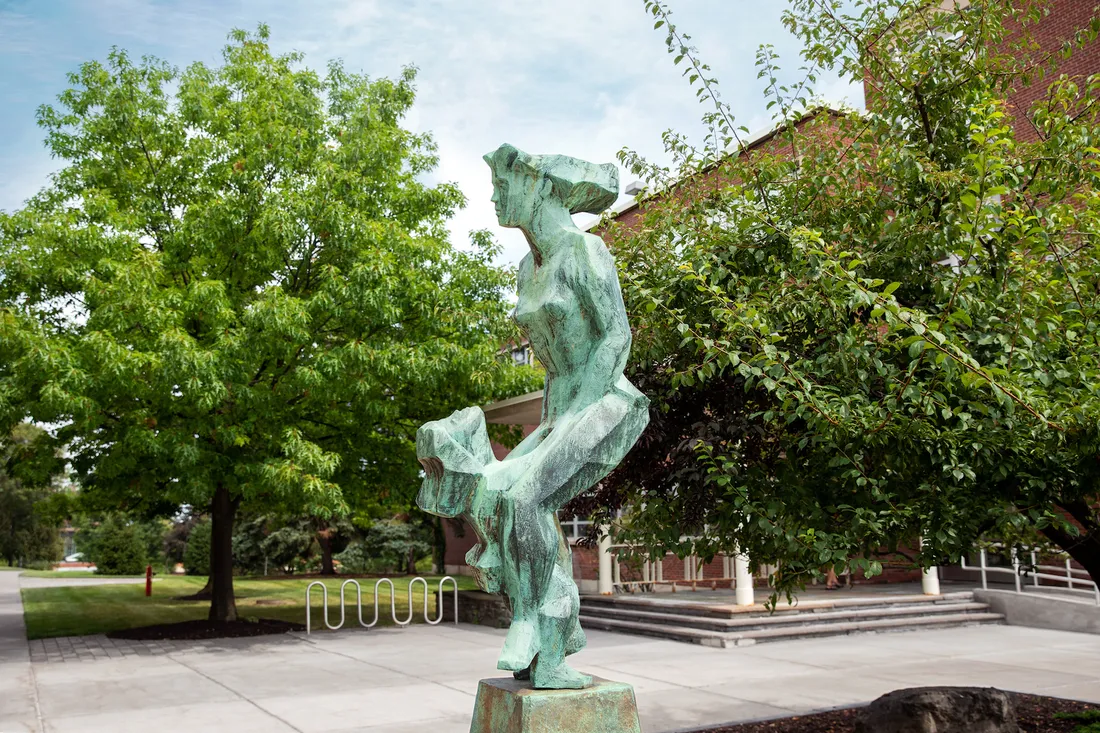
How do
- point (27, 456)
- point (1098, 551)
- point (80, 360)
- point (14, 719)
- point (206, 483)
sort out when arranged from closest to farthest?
point (1098, 551) < point (14, 719) < point (80, 360) < point (206, 483) < point (27, 456)

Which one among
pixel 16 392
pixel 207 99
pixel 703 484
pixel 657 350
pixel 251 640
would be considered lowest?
pixel 251 640

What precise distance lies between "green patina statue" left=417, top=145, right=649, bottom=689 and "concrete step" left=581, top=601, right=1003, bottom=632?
1034 cm

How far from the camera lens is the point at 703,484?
5.99m

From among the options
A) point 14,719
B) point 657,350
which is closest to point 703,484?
A: point 657,350

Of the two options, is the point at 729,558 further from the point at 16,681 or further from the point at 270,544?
the point at 270,544

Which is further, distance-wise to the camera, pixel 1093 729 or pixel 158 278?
pixel 158 278

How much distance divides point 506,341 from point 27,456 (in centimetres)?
767

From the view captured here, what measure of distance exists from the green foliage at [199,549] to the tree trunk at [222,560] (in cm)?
1841

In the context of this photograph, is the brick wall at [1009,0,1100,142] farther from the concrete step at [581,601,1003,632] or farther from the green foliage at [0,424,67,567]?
the green foliage at [0,424,67,567]

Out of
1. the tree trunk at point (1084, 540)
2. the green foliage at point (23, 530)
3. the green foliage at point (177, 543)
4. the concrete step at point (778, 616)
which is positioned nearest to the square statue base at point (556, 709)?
the tree trunk at point (1084, 540)

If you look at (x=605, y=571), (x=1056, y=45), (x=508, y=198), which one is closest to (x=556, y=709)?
(x=508, y=198)

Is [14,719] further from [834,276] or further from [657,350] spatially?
[834,276]

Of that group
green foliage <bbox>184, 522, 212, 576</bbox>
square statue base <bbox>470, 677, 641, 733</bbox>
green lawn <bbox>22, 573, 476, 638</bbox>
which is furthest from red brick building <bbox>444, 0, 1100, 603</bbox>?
green foliage <bbox>184, 522, 212, 576</bbox>

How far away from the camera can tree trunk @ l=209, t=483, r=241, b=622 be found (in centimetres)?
1611
